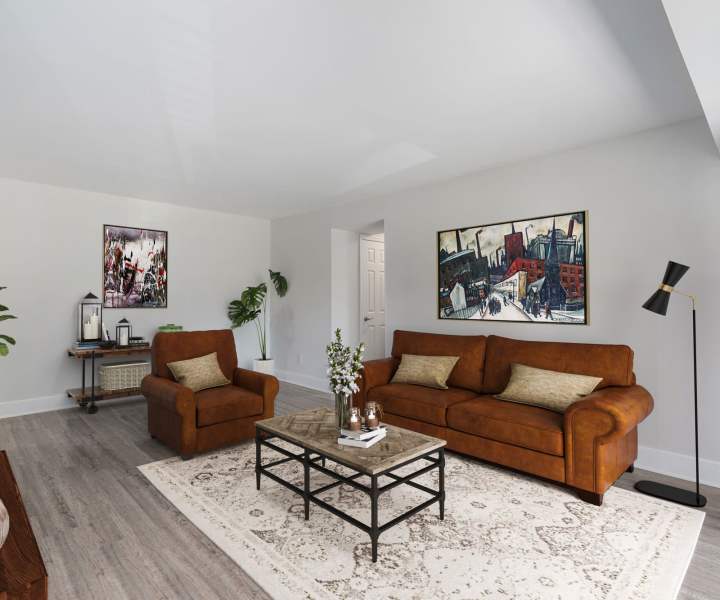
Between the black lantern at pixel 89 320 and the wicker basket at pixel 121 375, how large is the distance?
1.25ft

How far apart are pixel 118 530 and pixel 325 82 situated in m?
2.80

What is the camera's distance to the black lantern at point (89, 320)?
4926 mm

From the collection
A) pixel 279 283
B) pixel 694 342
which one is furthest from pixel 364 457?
pixel 279 283

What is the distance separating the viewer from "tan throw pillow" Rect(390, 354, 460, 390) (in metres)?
3.80

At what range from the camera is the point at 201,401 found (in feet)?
11.1

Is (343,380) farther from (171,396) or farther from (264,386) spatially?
(171,396)

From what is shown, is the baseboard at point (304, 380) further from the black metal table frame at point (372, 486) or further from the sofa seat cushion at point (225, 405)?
the black metal table frame at point (372, 486)

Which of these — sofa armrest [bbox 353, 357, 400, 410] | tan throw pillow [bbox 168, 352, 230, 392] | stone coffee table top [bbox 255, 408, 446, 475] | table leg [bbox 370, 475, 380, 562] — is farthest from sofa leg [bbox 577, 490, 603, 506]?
tan throw pillow [bbox 168, 352, 230, 392]

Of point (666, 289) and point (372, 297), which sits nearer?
point (666, 289)

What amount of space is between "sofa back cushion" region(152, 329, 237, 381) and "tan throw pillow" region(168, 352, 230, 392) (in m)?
0.09

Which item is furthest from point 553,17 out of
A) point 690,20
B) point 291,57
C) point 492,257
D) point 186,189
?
point 186,189

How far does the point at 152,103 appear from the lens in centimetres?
277

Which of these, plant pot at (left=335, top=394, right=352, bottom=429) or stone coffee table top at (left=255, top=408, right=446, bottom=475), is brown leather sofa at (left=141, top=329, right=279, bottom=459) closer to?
stone coffee table top at (left=255, top=408, right=446, bottom=475)

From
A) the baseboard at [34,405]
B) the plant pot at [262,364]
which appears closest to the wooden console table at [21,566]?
the baseboard at [34,405]
